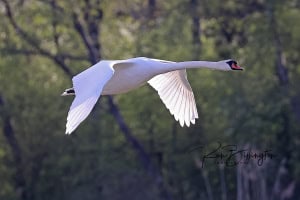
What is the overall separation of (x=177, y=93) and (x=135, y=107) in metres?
7.42

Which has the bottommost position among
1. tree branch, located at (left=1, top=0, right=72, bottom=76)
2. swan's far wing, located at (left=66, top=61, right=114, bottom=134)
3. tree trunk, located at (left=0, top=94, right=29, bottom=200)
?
tree trunk, located at (left=0, top=94, right=29, bottom=200)

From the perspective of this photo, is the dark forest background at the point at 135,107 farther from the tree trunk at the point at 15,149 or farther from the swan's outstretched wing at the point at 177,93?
the swan's outstretched wing at the point at 177,93

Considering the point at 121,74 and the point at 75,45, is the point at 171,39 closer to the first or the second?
the point at 75,45

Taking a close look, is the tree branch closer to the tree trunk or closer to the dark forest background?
the dark forest background

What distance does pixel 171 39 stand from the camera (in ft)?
66.8

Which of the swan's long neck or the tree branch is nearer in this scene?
the swan's long neck

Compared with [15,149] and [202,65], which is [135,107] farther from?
[202,65]

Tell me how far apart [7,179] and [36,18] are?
2916mm

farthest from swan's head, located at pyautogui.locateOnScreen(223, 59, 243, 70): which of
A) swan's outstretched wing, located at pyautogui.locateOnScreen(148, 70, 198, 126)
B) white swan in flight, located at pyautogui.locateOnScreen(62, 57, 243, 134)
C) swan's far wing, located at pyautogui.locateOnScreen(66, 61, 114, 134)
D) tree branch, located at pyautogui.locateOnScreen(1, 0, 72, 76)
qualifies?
tree branch, located at pyautogui.locateOnScreen(1, 0, 72, 76)

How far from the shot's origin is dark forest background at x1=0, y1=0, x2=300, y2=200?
19.4m

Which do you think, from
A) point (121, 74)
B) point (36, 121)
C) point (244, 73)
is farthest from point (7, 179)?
point (121, 74)

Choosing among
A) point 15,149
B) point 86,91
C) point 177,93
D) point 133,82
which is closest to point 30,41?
point 15,149

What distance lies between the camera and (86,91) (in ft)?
33.1

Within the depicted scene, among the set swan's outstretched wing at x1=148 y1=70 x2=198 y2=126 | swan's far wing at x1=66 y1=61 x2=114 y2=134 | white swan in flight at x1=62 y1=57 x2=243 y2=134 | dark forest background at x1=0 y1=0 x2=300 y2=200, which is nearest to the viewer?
swan's far wing at x1=66 y1=61 x2=114 y2=134
